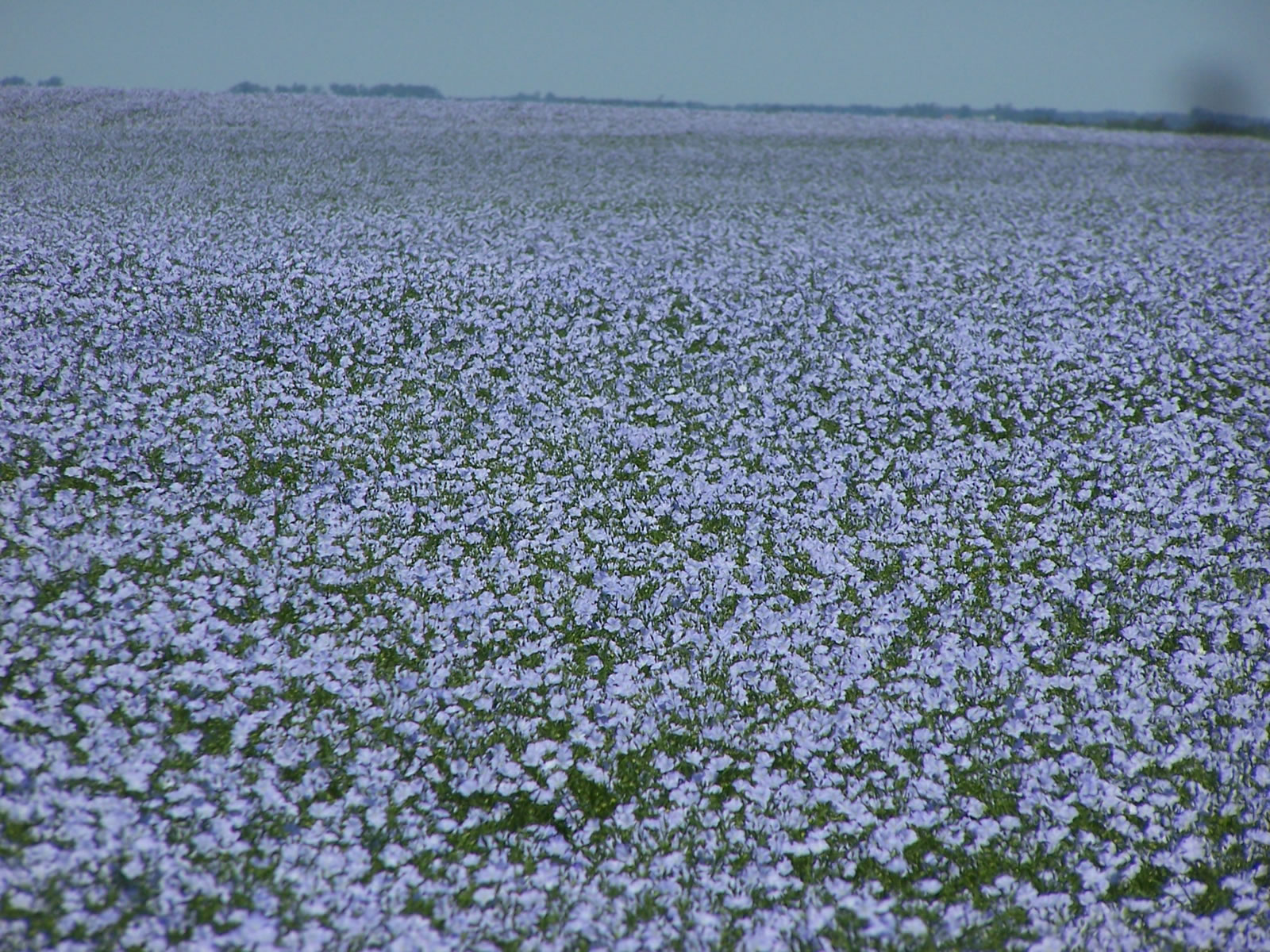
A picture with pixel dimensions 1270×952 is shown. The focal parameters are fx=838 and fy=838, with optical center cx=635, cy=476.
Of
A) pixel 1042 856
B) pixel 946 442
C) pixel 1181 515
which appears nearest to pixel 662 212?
pixel 946 442

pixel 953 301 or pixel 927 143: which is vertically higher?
pixel 927 143

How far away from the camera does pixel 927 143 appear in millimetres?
34562

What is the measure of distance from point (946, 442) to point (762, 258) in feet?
26.6

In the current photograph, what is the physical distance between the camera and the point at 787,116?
42125 mm

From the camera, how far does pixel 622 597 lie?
8445 mm

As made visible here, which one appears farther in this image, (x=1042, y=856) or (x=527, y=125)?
(x=527, y=125)

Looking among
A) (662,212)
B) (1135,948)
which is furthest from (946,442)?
(662,212)

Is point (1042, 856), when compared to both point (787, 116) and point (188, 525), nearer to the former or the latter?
point (188, 525)

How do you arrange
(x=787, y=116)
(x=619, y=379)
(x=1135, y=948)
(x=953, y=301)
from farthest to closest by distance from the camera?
1. (x=787, y=116)
2. (x=953, y=301)
3. (x=619, y=379)
4. (x=1135, y=948)

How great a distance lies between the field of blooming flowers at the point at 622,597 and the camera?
568 cm

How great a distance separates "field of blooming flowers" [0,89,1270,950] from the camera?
5684mm

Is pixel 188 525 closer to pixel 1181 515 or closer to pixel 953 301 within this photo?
pixel 1181 515

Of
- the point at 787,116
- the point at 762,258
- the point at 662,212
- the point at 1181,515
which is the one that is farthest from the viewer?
the point at 787,116

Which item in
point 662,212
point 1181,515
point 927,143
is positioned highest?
point 927,143
